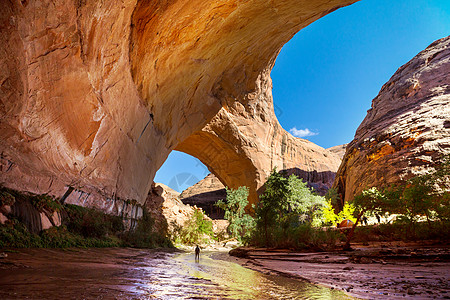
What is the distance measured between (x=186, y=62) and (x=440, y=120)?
2071 cm

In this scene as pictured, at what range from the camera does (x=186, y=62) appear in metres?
13.2

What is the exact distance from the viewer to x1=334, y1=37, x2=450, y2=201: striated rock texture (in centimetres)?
1983

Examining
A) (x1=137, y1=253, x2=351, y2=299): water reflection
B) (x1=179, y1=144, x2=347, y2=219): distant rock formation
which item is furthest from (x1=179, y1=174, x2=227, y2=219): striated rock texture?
(x1=137, y1=253, x2=351, y2=299): water reflection

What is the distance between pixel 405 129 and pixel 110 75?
76.9 ft

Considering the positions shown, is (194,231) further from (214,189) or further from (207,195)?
(214,189)

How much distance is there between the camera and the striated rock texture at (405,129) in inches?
781

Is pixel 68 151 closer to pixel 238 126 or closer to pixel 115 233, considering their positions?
pixel 115 233

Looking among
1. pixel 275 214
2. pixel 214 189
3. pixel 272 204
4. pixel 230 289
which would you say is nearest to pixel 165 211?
pixel 272 204

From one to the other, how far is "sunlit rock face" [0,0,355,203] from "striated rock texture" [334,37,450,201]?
43.1ft

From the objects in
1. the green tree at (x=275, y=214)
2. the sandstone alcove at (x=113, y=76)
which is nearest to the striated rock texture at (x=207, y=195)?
the sandstone alcove at (x=113, y=76)

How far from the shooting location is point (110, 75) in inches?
358

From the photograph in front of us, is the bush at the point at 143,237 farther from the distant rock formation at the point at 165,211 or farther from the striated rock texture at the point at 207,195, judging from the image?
the striated rock texture at the point at 207,195

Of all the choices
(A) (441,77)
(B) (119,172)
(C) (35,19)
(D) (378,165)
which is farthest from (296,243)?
(A) (441,77)

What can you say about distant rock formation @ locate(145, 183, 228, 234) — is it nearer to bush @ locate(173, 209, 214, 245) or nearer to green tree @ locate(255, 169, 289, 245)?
bush @ locate(173, 209, 214, 245)
